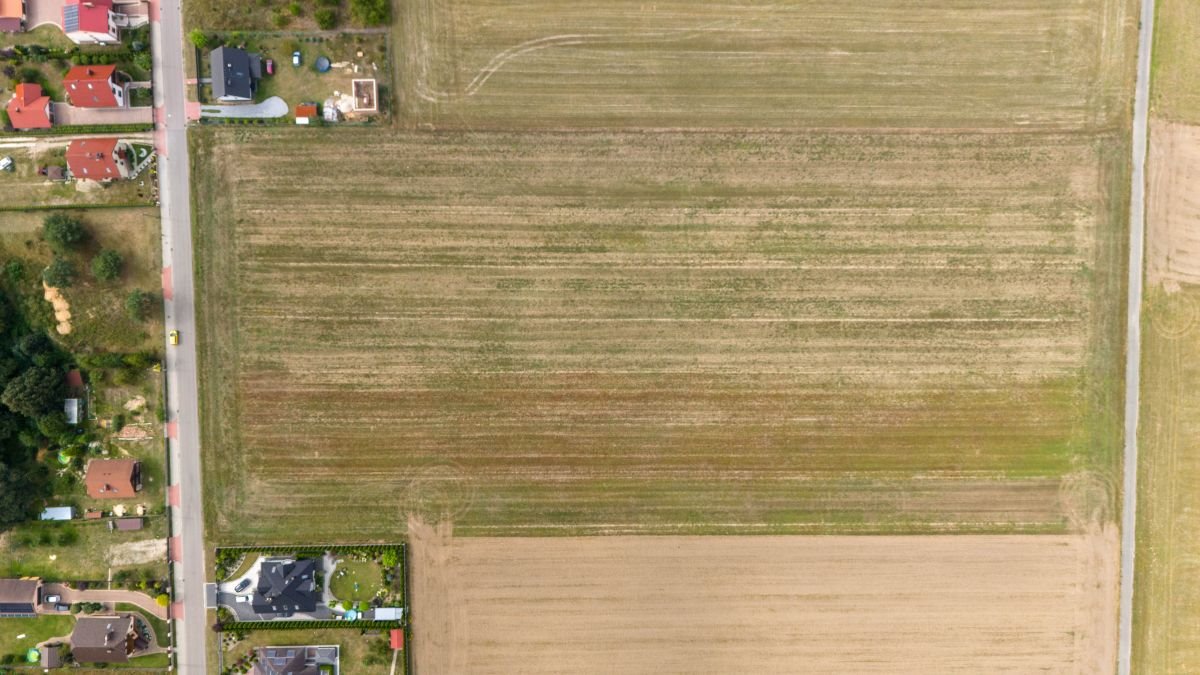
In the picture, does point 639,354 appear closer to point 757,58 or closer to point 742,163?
point 742,163

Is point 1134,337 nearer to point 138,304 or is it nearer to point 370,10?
point 370,10

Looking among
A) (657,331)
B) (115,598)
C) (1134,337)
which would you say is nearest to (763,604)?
(657,331)

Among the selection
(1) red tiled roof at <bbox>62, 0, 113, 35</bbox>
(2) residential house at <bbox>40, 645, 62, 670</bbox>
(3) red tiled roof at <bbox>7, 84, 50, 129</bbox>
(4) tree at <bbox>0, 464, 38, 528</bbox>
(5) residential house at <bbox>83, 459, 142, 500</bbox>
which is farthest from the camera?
(2) residential house at <bbox>40, 645, 62, 670</bbox>

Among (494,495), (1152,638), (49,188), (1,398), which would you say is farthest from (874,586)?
(49,188)

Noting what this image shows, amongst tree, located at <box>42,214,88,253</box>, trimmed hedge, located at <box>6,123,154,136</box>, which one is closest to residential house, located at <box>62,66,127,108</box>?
trimmed hedge, located at <box>6,123,154,136</box>

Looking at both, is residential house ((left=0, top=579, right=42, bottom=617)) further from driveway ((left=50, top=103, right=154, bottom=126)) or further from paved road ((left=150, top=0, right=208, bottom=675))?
driveway ((left=50, top=103, right=154, bottom=126))

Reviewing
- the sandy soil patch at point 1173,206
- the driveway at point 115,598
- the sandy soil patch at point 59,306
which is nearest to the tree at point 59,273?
the sandy soil patch at point 59,306
